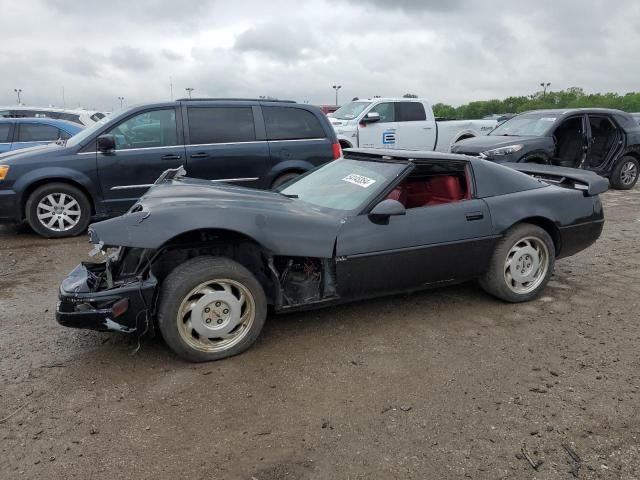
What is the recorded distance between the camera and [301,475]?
2.30 meters

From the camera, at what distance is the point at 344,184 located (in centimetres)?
412

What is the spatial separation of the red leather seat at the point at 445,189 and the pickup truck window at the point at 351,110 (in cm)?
834

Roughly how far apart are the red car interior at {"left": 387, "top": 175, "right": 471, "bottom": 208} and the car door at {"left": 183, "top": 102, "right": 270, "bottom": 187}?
3.15 m

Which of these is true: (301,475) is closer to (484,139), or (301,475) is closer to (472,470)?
(472,470)

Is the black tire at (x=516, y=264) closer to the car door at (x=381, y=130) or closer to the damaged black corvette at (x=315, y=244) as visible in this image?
the damaged black corvette at (x=315, y=244)

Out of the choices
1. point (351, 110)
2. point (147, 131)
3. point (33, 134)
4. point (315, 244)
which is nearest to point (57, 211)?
point (147, 131)

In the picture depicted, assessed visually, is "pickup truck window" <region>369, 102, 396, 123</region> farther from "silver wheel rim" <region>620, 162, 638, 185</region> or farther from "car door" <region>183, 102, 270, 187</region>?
"car door" <region>183, 102, 270, 187</region>

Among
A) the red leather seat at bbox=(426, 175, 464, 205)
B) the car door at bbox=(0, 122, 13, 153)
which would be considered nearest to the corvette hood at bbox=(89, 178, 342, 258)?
the red leather seat at bbox=(426, 175, 464, 205)

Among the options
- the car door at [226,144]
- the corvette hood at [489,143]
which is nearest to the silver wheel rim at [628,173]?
the corvette hood at [489,143]

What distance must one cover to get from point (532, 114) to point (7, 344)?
10.1 meters

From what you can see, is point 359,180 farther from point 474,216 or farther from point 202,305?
point 202,305

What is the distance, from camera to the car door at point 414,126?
12.8 m

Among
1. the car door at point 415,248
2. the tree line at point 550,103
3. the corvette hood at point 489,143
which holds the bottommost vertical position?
the car door at point 415,248

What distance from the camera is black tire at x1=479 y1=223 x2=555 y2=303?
4199mm
